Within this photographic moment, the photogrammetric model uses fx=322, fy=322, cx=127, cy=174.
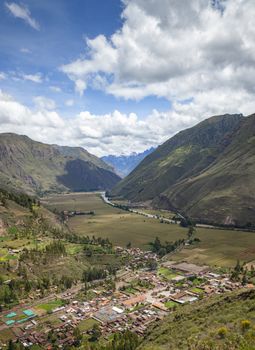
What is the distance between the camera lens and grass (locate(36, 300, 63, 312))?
10962cm

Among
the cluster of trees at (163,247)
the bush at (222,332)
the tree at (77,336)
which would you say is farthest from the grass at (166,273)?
the bush at (222,332)

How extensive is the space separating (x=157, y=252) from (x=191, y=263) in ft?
91.5

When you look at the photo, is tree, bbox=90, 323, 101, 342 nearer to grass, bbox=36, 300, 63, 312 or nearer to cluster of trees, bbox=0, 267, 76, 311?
grass, bbox=36, 300, 63, 312

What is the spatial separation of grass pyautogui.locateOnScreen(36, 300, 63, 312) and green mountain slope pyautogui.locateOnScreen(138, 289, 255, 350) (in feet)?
198

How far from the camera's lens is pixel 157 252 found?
601ft

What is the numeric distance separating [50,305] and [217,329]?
8254 centimetres

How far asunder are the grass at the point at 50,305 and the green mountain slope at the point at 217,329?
60.3 m

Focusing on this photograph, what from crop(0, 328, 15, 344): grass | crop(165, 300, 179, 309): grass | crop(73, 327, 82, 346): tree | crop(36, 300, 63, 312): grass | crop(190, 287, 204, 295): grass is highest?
crop(190, 287, 204, 295): grass

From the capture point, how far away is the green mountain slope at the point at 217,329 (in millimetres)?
37062

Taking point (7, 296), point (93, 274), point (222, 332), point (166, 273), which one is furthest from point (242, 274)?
point (222, 332)

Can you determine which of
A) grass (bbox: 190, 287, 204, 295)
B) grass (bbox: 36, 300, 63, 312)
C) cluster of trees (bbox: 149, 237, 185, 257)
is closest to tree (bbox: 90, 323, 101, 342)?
grass (bbox: 36, 300, 63, 312)

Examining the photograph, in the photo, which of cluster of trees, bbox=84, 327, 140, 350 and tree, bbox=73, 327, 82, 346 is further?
tree, bbox=73, 327, 82, 346

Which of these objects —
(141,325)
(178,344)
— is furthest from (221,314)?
(141,325)

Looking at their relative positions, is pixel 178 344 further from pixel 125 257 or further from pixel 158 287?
pixel 125 257
